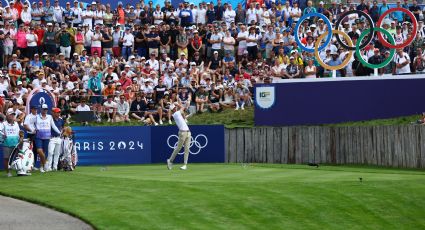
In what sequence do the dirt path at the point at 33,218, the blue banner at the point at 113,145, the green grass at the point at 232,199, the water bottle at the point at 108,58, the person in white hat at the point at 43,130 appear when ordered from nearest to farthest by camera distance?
the dirt path at the point at 33,218 → the green grass at the point at 232,199 → the person in white hat at the point at 43,130 → the blue banner at the point at 113,145 → the water bottle at the point at 108,58

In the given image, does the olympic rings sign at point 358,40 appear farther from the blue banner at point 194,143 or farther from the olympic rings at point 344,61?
the blue banner at point 194,143

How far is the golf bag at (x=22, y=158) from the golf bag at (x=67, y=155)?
1.69 metres

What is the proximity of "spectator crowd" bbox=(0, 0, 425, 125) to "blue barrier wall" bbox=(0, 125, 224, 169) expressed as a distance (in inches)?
81.4

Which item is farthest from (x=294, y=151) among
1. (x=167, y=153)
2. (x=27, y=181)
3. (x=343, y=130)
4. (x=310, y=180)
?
(x=27, y=181)

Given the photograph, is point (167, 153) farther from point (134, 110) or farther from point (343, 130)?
point (343, 130)

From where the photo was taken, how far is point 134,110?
37719 millimetres

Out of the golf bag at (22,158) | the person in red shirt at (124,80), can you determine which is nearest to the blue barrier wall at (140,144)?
the person in red shirt at (124,80)

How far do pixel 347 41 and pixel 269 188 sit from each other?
1462 centimetres

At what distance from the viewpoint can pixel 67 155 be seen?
30641mm

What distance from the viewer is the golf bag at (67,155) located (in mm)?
30641

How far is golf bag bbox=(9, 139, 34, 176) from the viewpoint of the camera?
94.0 ft

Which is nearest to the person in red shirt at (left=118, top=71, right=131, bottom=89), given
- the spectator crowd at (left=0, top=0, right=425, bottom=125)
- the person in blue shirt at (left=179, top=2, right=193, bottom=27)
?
the spectator crowd at (left=0, top=0, right=425, bottom=125)

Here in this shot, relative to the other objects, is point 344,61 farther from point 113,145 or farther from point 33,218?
point 33,218

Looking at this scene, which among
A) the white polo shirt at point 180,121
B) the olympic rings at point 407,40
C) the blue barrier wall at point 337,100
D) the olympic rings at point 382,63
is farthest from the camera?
the olympic rings at point 382,63
